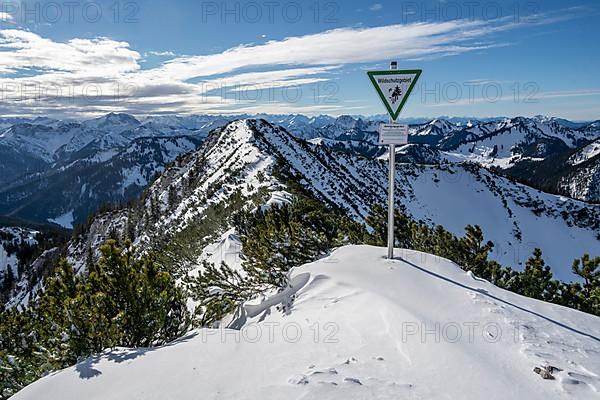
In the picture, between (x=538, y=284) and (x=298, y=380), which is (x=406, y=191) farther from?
(x=298, y=380)

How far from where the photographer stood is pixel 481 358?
516cm

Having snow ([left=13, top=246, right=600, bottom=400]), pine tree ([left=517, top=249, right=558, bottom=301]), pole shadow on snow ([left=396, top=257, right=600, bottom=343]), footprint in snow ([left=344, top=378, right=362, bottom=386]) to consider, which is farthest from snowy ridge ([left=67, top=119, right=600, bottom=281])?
footprint in snow ([left=344, top=378, right=362, bottom=386])

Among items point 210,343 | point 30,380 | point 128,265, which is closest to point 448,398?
point 210,343

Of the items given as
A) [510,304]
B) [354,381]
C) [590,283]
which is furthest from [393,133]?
[590,283]

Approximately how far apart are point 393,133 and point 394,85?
1.07 meters

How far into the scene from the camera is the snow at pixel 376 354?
4598 mm

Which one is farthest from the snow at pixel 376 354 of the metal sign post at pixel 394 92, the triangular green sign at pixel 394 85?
the triangular green sign at pixel 394 85

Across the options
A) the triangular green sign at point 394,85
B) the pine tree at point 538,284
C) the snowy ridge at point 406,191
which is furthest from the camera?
the snowy ridge at point 406,191

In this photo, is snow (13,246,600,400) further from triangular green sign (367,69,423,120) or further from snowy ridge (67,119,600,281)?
snowy ridge (67,119,600,281)

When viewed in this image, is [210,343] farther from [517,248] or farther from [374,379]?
[517,248]

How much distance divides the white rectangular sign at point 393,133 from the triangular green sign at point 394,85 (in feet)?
1.14

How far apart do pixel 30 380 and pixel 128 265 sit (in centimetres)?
253

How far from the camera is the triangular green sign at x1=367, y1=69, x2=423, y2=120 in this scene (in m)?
8.36

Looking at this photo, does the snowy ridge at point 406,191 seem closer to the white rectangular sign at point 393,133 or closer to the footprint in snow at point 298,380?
the white rectangular sign at point 393,133
